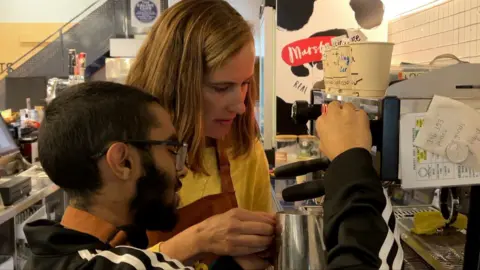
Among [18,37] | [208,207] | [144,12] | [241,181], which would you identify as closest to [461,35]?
[241,181]

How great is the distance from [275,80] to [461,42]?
1.14 metres

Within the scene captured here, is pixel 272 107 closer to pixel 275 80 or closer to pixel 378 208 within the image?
pixel 275 80

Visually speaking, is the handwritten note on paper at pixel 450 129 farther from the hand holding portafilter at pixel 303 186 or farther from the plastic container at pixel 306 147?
the plastic container at pixel 306 147

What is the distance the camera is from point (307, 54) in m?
2.52

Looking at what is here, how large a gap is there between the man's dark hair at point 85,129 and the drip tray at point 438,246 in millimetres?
634

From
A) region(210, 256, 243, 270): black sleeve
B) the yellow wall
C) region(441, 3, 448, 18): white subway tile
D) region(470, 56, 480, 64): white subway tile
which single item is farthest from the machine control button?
the yellow wall

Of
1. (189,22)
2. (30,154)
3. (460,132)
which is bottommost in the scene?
(30,154)

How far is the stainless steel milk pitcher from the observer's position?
68 centimetres

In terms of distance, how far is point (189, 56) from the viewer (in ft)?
3.39

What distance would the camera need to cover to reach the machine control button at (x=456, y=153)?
30.6 inches

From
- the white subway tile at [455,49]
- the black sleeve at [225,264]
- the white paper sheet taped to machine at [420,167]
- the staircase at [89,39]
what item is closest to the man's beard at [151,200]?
the black sleeve at [225,264]

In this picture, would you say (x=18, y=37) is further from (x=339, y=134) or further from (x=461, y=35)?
(x=339, y=134)

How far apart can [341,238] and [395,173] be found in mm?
186

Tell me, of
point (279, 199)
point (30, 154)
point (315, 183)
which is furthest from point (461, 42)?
point (30, 154)
